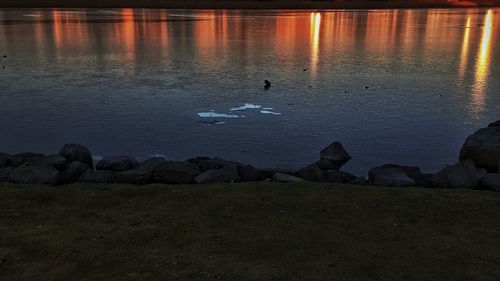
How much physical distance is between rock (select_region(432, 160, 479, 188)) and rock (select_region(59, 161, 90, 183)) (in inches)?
200

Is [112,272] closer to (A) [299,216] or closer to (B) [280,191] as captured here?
(A) [299,216]

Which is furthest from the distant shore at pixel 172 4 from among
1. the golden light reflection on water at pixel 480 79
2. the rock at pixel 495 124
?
the rock at pixel 495 124

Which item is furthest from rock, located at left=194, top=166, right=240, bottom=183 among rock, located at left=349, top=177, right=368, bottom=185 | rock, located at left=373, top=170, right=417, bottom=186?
rock, located at left=373, top=170, right=417, bottom=186

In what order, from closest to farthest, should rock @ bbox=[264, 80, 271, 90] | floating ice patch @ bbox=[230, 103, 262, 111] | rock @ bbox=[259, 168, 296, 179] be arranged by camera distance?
rock @ bbox=[259, 168, 296, 179], floating ice patch @ bbox=[230, 103, 262, 111], rock @ bbox=[264, 80, 271, 90]

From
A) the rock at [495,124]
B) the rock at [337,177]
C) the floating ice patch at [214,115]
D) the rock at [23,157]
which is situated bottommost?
the rock at [337,177]

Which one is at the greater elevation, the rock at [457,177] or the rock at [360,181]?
the rock at [457,177]

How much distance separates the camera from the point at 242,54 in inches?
771

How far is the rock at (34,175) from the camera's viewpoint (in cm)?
697

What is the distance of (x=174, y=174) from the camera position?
7133mm

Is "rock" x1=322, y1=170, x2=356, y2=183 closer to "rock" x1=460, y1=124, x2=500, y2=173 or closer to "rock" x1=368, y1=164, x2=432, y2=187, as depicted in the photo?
"rock" x1=368, y1=164, x2=432, y2=187

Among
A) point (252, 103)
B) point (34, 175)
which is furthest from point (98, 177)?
point (252, 103)

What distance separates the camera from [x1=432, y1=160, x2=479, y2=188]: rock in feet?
22.7

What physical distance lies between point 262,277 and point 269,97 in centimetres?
831

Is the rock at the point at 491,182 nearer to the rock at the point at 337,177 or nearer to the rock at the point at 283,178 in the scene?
the rock at the point at 337,177
